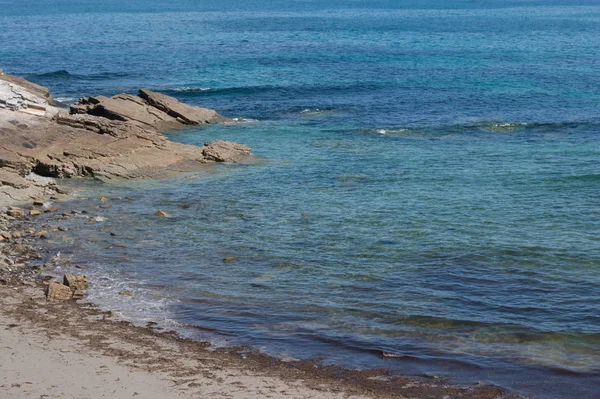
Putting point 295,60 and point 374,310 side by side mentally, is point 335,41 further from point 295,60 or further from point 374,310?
point 374,310

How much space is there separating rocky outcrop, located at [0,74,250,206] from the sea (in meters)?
0.97

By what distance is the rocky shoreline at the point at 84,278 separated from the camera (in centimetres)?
1383

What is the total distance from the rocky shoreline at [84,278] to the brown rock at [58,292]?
2cm

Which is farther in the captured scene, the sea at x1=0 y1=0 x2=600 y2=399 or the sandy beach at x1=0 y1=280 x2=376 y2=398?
the sea at x1=0 y1=0 x2=600 y2=399

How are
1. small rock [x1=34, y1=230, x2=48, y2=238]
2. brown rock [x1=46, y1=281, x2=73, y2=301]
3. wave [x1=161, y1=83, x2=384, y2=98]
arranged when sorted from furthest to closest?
wave [x1=161, y1=83, x2=384, y2=98] → small rock [x1=34, y1=230, x2=48, y2=238] → brown rock [x1=46, y1=281, x2=73, y2=301]

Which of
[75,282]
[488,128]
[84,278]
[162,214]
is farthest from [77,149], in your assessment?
[488,128]

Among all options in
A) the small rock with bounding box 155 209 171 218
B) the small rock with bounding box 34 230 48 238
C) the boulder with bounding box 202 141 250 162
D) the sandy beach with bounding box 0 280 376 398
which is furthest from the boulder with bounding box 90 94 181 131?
the sandy beach with bounding box 0 280 376 398

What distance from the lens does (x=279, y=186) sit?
28375mm

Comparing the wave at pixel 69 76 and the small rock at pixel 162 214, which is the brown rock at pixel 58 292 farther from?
the wave at pixel 69 76

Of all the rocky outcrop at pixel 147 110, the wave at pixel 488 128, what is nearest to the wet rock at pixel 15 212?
the rocky outcrop at pixel 147 110

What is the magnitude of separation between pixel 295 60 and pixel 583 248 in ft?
147

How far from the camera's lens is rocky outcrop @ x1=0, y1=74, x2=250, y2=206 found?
27297 millimetres

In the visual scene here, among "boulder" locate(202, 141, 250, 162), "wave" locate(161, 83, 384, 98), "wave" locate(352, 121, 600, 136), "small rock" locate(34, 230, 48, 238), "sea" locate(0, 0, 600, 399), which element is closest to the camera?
"sea" locate(0, 0, 600, 399)

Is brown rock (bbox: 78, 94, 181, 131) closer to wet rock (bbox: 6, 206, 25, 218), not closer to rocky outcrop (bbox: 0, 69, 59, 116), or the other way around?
rocky outcrop (bbox: 0, 69, 59, 116)
